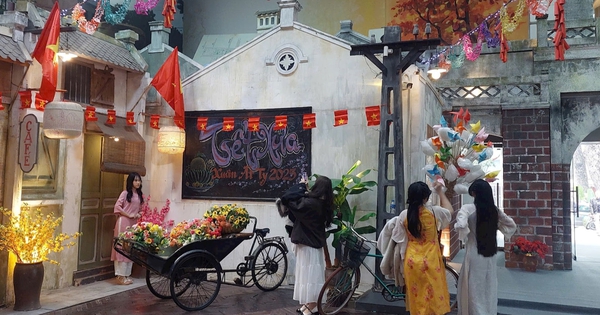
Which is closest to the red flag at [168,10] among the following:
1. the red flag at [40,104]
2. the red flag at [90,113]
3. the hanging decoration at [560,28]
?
the red flag at [90,113]

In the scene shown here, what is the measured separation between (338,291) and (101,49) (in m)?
6.09

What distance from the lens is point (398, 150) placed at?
24.4 ft

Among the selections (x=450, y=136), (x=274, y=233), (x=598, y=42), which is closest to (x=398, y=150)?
(x=450, y=136)

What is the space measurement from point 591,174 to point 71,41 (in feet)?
91.0

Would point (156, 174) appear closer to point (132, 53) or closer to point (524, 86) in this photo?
point (132, 53)

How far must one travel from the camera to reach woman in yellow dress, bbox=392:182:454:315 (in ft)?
17.0

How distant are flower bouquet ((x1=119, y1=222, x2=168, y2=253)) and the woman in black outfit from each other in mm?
1948

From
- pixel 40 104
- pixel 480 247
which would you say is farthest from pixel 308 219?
pixel 40 104

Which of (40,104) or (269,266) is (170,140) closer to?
(40,104)

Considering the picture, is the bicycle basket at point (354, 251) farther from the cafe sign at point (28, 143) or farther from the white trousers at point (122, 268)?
the cafe sign at point (28, 143)

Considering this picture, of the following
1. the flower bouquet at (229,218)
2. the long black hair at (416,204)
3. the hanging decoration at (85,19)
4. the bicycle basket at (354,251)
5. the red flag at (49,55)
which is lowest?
the bicycle basket at (354,251)

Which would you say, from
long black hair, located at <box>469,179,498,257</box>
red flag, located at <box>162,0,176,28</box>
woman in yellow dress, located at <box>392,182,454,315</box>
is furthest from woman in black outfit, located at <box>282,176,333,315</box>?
red flag, located at <box>162,0,176,28</box>

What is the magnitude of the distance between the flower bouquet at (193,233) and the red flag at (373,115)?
3039 mm

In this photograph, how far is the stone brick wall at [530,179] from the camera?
10453 millimetres
